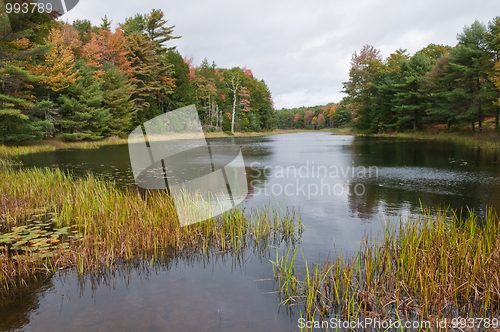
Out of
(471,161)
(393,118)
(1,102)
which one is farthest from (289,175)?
(393,118)

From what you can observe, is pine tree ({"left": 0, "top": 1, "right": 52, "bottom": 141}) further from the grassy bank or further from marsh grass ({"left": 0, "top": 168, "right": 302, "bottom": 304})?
the grassy bank

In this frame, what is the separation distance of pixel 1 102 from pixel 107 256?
738 inches

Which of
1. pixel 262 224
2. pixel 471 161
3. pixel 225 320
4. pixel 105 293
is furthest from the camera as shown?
pixel 471 161

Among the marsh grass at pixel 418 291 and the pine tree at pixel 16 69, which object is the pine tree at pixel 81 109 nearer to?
the pine tree at pixel 16 69

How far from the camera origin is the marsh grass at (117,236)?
4.29m

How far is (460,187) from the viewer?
32.6 feet

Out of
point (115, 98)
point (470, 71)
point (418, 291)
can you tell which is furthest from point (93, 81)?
point (470, 71)

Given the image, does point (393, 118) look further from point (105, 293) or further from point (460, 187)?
point (105, 293)

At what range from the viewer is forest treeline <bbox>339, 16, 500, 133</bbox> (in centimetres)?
2636

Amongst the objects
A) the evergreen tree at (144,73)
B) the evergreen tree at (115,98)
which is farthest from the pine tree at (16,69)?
the evergreen tree at (144,73)

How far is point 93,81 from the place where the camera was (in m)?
28.9
